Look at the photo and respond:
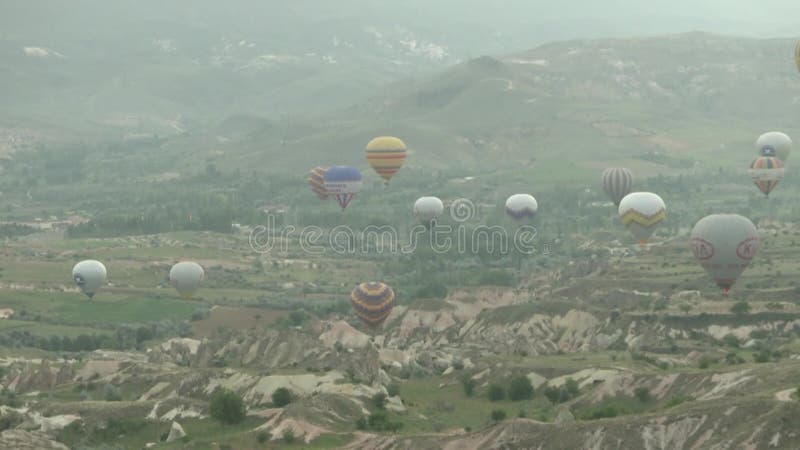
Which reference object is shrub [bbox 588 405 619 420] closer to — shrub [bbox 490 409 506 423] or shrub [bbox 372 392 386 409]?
shrub [bbox 490 409 506 423]

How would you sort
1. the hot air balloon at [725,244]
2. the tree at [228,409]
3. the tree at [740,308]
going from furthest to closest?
the hot air balloon at [725,244] < the tree at [740,308] < the tree at [228,409]

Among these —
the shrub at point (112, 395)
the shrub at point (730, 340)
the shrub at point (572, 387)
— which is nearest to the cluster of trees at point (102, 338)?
the shrub at point (112, 395)

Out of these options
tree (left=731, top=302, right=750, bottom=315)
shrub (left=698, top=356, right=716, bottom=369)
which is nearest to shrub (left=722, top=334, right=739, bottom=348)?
tree (left=731, top=302, right=750, bottom=315)

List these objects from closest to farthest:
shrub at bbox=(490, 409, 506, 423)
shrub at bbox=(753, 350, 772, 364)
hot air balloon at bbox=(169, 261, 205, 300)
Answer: shrub at bbox=(490, 409, 506, 423)
shrub at bbox=(753, 350, 772, 364)
hot air balloon at bbox=(169, 261, 205, 300)

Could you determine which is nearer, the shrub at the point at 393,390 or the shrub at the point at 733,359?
the shrub at the point at 393,390

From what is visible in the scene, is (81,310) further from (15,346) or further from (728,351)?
(728,351)

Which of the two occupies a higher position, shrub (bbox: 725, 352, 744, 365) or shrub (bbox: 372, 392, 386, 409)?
shrub (bbox: 725, 352, 744, 365)

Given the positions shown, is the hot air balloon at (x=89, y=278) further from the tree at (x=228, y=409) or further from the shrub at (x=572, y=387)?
the shrub at (x=572, y=387)

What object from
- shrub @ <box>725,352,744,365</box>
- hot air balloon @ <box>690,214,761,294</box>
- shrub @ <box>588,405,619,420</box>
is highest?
hot air balloon @ <box>690,214,761,294</box>
